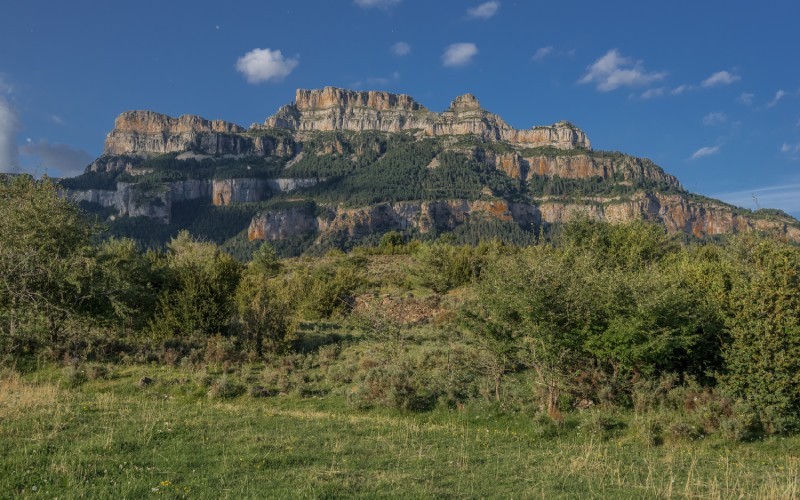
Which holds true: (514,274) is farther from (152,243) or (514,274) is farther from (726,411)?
(152,243)

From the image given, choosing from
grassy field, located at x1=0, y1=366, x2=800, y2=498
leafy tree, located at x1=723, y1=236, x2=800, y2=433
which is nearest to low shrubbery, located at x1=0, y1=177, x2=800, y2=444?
leafy tree, located at x1=723, y1=236, x2=800, y2=433

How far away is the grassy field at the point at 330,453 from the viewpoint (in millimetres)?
7231

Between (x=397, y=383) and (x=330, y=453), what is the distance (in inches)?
233

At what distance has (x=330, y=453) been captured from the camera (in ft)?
30.7

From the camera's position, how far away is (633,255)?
27062 mm

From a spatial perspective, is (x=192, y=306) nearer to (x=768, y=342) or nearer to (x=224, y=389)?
(x=224, y=389)

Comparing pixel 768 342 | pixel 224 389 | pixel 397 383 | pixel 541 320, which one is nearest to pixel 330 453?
pixel 397 383

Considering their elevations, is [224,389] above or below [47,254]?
below

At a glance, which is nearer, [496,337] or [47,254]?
[496,337]

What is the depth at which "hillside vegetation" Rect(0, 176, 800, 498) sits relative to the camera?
820cm

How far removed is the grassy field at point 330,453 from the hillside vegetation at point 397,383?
6 centimetres

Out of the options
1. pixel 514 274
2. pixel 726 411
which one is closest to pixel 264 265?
pixel 514 274

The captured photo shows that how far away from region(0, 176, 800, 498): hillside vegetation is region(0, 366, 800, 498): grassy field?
0.20ft

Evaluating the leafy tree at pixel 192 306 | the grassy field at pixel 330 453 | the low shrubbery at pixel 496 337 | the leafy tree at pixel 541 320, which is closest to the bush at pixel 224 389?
the low shrubbery at pixel 496 337
